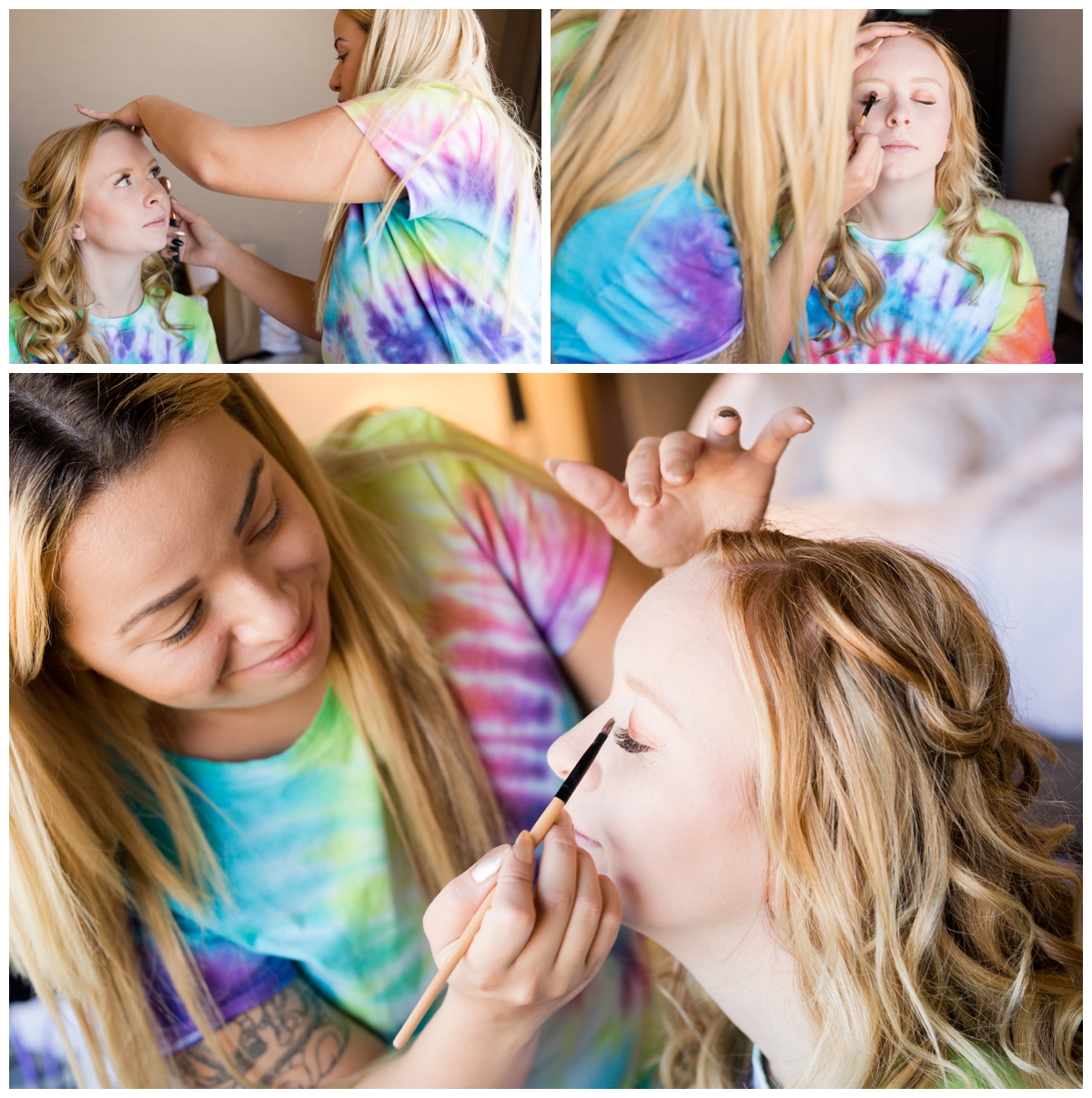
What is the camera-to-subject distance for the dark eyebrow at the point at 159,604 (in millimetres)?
934

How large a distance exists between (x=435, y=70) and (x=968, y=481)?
29.0 inches

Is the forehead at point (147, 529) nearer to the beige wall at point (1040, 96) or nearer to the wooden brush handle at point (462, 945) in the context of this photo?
the wooden brush handle at point (462, 945)

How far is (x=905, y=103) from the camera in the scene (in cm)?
94

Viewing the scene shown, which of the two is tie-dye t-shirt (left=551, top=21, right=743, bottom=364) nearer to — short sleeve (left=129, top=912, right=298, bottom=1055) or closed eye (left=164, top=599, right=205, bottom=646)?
closed eye (left=164, top=599, right=205, bottom=646)

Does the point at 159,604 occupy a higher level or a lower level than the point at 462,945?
higher

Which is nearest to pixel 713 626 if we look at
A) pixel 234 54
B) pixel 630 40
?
pixel 630 40

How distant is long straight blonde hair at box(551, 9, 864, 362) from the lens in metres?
0.94

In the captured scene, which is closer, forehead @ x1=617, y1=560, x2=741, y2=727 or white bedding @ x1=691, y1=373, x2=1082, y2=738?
forehead @ x1=617, y1=560, x2=741, y2=727

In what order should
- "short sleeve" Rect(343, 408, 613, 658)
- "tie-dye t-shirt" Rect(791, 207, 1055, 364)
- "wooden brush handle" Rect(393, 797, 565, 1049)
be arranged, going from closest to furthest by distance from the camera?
"wooden brush handle" Rect(393, 797, 565, 1049)
"tie-dye t-shirt" Rect(791, 207, 1055, 364)
"short sleeve" Rect(343, 408, 613, 658)

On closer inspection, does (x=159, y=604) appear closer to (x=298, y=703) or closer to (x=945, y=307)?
(x=298, y=703)

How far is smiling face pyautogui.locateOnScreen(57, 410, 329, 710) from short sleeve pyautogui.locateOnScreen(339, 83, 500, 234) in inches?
12.7

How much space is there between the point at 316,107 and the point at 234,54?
108 millimetres

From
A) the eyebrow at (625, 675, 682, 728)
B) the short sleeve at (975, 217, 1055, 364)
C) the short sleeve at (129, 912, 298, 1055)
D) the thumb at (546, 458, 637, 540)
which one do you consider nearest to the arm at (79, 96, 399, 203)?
the thumb at (546, 458, 637, 540)

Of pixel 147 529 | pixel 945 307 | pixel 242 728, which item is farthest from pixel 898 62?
pixel 242 728
